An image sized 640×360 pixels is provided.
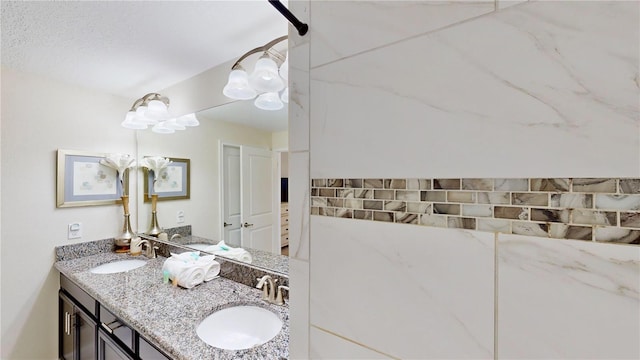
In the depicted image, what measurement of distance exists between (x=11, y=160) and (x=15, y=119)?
28cm

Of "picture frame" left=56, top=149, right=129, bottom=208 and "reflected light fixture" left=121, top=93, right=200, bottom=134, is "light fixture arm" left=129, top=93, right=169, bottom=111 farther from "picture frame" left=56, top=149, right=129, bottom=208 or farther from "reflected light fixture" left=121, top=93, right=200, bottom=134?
"picture frame" left=56, top=149, right=129, bottom=208

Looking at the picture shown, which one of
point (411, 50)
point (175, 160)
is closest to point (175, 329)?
point (411, 50)

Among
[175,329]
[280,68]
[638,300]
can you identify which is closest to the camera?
[638,300]

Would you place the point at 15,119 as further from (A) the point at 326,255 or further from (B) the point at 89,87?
(A) the point at 326,255

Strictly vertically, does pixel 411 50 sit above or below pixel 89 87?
below

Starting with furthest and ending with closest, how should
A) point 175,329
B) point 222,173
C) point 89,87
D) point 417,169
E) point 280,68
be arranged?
point 89,87 → point 222,173 → point 280,68 → point 175,329 → point 417,169

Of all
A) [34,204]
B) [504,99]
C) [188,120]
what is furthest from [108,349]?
[504,99]

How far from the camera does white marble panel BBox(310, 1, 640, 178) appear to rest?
29cm

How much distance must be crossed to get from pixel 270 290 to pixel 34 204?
188 centimetres

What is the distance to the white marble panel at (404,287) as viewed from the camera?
0.37 meters

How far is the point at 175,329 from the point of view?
3.23ft

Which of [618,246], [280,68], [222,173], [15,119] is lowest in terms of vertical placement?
[618,246]

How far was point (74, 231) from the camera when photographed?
1.94m

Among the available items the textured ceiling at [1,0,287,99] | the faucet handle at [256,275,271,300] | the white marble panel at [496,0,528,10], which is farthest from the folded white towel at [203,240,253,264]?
the white marble panel at [496,0,528,10]
